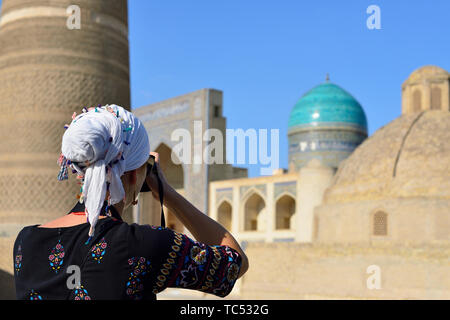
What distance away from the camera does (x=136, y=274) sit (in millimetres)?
979

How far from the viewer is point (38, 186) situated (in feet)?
13.2

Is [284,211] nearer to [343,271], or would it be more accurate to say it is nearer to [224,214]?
[224,214]

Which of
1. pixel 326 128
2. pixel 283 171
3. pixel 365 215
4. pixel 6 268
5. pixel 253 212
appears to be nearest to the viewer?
pixel 6 268

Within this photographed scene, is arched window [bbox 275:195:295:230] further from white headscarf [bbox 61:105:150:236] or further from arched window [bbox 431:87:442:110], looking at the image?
white headscarf [bbox 61:105:150:236]

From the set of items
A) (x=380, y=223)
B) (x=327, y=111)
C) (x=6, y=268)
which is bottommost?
Answer: (x=6, y=268)

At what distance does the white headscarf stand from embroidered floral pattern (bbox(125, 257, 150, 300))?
0.10 m

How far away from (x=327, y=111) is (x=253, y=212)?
5440 mm

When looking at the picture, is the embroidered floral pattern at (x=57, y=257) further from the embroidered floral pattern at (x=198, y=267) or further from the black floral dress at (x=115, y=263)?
the embroidered floral pattern at (x=198, y=267)

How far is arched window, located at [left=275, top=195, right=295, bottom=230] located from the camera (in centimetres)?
1666

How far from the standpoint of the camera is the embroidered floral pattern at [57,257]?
103cm

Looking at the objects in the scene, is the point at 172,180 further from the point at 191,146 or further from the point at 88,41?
the point at 88,41

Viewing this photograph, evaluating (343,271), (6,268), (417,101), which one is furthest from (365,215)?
(6,268)
